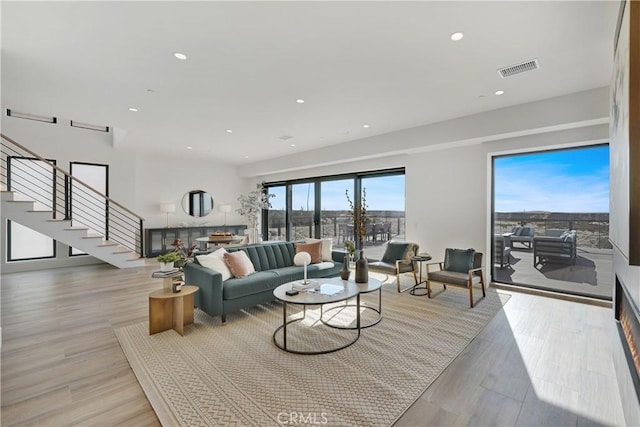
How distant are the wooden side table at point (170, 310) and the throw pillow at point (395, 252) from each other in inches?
143

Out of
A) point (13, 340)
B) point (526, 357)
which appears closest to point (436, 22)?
point (526, 357)

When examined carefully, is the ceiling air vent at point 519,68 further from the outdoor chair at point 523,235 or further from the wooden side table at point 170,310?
the wooden side table at point 170,310

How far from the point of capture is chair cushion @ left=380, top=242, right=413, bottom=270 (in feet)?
18.4

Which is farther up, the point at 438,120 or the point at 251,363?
the point at 438,120

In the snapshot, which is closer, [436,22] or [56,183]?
[436,22]

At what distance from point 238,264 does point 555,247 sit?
16.9ft

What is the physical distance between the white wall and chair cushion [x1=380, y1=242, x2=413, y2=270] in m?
6.13

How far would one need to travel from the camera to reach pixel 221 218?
988cm

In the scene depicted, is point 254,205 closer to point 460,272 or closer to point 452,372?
point 460,272

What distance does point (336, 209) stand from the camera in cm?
796

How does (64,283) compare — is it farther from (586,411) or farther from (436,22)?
(586,411)

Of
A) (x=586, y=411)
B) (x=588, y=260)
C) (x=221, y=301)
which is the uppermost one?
(x=588, y=260)

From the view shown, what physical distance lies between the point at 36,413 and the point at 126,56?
3216 millimetres

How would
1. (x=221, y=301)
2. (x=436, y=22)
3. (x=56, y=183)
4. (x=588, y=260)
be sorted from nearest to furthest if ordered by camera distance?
1. (x=436, y=22)
2. (x=221, y=301)
3. (x=588, y=260)
4. (x=56, y=183)
